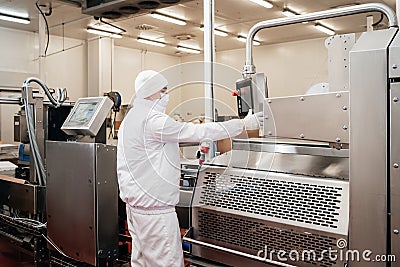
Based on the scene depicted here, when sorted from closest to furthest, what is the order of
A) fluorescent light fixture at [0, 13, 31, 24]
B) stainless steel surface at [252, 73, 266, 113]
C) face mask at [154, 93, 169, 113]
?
stainless steel surface at [252, 73, 266, 113] → face mask at [154, 93, 169, 113] → fluorescent light fixture at [0, 13, 31, 24]

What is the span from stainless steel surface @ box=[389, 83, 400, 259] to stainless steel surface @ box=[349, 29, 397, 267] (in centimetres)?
2

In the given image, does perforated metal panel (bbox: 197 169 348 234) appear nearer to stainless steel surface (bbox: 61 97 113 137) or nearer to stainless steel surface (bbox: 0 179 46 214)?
stainless steel surface (bbox: 61 97 113 137)

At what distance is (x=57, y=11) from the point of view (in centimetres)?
648

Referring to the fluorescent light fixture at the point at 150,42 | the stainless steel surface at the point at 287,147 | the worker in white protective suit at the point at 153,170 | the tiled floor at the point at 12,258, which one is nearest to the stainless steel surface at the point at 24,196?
the tiled floor at the point at 12,258

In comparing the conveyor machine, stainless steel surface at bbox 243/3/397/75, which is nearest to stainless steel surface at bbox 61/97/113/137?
the conveyor machine

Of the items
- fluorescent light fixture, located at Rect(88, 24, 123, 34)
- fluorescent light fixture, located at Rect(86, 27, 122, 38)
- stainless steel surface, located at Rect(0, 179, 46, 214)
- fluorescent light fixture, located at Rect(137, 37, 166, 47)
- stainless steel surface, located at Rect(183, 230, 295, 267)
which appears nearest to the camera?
stainless steel surface, located at Rect(183, 230, 295, 267)

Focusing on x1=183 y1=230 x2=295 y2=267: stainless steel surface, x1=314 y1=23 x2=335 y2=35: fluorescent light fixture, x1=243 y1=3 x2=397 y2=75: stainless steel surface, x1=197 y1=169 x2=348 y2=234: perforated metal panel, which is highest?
x1=314 y1=23 x2=335 y2=35: fluorescent light fixture

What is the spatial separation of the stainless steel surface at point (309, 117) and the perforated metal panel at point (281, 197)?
17cm

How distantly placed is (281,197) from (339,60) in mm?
611

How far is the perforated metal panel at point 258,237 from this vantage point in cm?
130

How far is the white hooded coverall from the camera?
2.17 meters

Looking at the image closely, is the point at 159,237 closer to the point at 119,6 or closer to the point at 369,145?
the point at 369,145

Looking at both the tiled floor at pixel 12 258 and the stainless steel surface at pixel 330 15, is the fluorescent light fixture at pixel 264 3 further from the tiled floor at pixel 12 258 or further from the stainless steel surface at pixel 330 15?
the tiled floor at pixel 12 258

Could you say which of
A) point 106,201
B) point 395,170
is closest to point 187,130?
point 106,201
